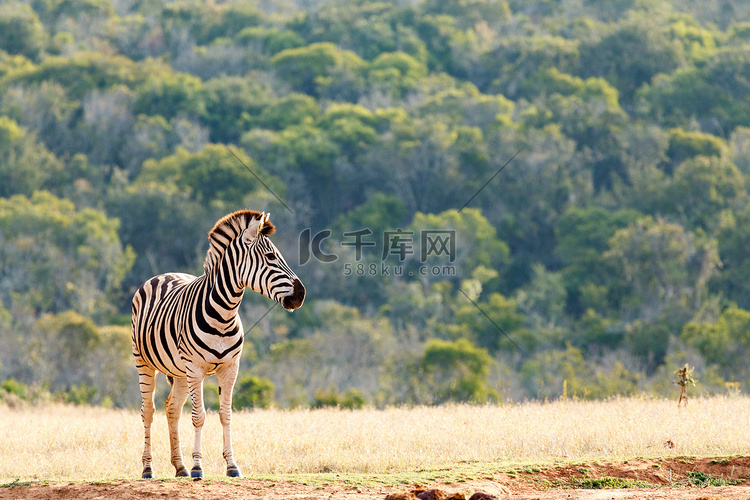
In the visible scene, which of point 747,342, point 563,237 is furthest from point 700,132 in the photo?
point 747,342

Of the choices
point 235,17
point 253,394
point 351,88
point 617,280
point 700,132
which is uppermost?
point 235,17

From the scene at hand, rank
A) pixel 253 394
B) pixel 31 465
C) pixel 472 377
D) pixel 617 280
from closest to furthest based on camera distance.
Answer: pixel 31 465 → pixel 253 394 → pixel 472 377 → pixel 617 280

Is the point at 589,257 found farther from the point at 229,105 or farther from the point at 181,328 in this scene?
the point at 181,328

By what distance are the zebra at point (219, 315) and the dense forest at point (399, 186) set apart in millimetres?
15693

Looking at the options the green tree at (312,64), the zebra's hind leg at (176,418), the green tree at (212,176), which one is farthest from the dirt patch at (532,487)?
the green tree at (312,64)

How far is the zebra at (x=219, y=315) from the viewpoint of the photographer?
8.67 m

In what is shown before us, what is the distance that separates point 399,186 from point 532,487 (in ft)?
143

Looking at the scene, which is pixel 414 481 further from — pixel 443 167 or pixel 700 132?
pixel 700 132

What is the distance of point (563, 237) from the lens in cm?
4728

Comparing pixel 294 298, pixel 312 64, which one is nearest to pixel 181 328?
pixel 294 298

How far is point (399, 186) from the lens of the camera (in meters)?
52.1

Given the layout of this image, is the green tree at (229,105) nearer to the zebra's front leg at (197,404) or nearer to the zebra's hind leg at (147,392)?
the zebra's hind leg at (147,392)

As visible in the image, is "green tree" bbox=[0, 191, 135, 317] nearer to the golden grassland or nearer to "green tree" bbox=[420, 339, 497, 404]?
"green tree" bbox=[420, 339, 497, 404]

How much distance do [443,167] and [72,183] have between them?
21.0 metres
